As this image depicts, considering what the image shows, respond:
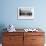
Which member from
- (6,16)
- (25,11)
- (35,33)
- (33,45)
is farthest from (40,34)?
(6,16)

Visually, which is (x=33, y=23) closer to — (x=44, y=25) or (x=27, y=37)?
(x=44, y=25)

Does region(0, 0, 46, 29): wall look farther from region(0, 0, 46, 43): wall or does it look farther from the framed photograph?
the framed photograph

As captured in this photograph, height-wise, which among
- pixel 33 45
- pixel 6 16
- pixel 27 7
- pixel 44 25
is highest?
pixel 27 7

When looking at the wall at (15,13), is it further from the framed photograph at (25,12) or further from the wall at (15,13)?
the framed photograph at (25,12)

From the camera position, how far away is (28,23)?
160 inches

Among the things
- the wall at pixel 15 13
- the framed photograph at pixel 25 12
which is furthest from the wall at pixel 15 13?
the framed photograph at pixel 25 12

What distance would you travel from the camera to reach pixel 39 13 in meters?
4.04

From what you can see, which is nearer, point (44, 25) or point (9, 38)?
point (9, 38)

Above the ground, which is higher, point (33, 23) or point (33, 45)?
point (33, 23)

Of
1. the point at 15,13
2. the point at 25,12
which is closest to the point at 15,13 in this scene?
the point at 15,13

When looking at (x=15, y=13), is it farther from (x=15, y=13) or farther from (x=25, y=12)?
(x=25, y=12)

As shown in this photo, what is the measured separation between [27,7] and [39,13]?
1.43ft

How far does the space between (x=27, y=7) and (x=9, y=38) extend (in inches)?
46.0

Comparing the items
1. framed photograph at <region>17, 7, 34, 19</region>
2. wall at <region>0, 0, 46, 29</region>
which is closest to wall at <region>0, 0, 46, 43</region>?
wall at <region>0, 0, 46, 29</region>
